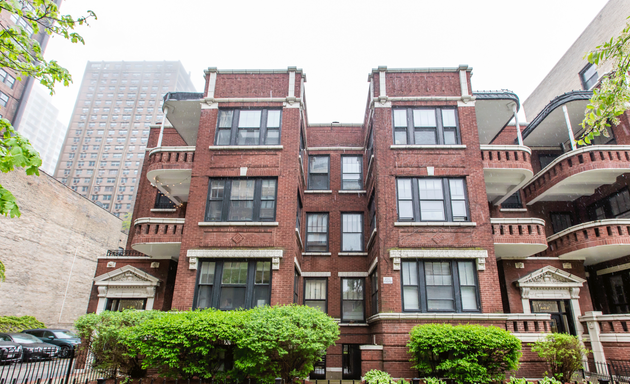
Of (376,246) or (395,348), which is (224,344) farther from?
(376,246)

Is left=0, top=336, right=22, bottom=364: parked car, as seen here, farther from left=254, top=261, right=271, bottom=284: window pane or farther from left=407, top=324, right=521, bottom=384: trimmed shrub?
left=407, top=324, right=521, bottom=384: trimmed shrub

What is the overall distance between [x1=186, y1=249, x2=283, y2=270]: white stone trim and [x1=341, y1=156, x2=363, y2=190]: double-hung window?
7.07 meters

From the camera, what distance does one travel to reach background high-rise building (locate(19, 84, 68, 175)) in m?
158

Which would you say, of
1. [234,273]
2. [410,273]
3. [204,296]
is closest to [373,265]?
[410,273]

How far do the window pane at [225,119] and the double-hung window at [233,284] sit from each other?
620 centimetres

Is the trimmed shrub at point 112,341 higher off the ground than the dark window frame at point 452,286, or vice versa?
the dark window frame at point 452,286

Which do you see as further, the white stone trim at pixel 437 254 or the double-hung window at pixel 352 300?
the double-hung window at pixel 352 300

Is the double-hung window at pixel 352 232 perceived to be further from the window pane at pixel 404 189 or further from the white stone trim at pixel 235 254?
the white stone trim at pixel 235 254

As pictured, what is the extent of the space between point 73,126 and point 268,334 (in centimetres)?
13023

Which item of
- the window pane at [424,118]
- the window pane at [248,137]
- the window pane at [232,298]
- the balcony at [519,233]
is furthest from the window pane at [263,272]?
the balcony at [519,233]

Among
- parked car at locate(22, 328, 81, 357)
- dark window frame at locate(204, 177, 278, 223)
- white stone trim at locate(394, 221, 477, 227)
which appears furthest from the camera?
parked car at locate(22, 328, 81, 357)

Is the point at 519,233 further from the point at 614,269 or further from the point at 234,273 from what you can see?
the point at 234,273

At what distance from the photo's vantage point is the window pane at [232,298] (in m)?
14.0

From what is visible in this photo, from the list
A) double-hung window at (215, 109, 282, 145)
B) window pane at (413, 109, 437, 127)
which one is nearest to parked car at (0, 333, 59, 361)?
double-hung window at (215, 109, 282, 145)
